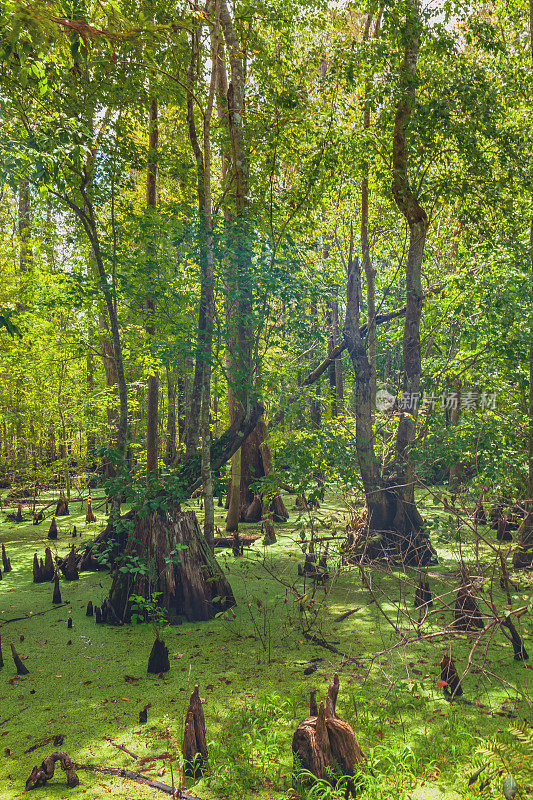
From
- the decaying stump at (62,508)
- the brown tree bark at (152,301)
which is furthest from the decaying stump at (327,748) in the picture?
the decaying stump at (62,508)

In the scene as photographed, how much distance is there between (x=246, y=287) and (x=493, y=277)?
3.62 meters

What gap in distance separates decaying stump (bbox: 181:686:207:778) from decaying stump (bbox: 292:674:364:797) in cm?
57

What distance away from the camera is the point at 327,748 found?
3.04 m

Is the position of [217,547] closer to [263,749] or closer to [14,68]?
[263,749]

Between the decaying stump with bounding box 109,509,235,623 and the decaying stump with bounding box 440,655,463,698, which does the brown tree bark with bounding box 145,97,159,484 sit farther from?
the decaying stump with bounding box 440,655,463,698

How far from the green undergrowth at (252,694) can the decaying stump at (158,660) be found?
104mm

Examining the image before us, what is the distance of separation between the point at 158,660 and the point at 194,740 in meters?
1.42

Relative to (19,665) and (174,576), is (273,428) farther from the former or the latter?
(19,665)

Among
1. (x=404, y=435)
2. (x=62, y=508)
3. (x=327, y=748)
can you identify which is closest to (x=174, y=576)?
(x=327, y=748)

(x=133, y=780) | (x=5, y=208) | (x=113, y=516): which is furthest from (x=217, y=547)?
(x=5, y=208)

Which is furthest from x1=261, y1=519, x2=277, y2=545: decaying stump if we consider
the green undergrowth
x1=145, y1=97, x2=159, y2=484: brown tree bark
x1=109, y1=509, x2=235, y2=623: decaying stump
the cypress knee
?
the cypress knee

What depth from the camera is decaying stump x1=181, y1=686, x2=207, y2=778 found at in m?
3.13

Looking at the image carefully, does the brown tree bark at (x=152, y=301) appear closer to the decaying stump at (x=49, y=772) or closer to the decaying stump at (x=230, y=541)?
the decaying stump at (x=230, y=541)

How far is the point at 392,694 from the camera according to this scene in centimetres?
405
